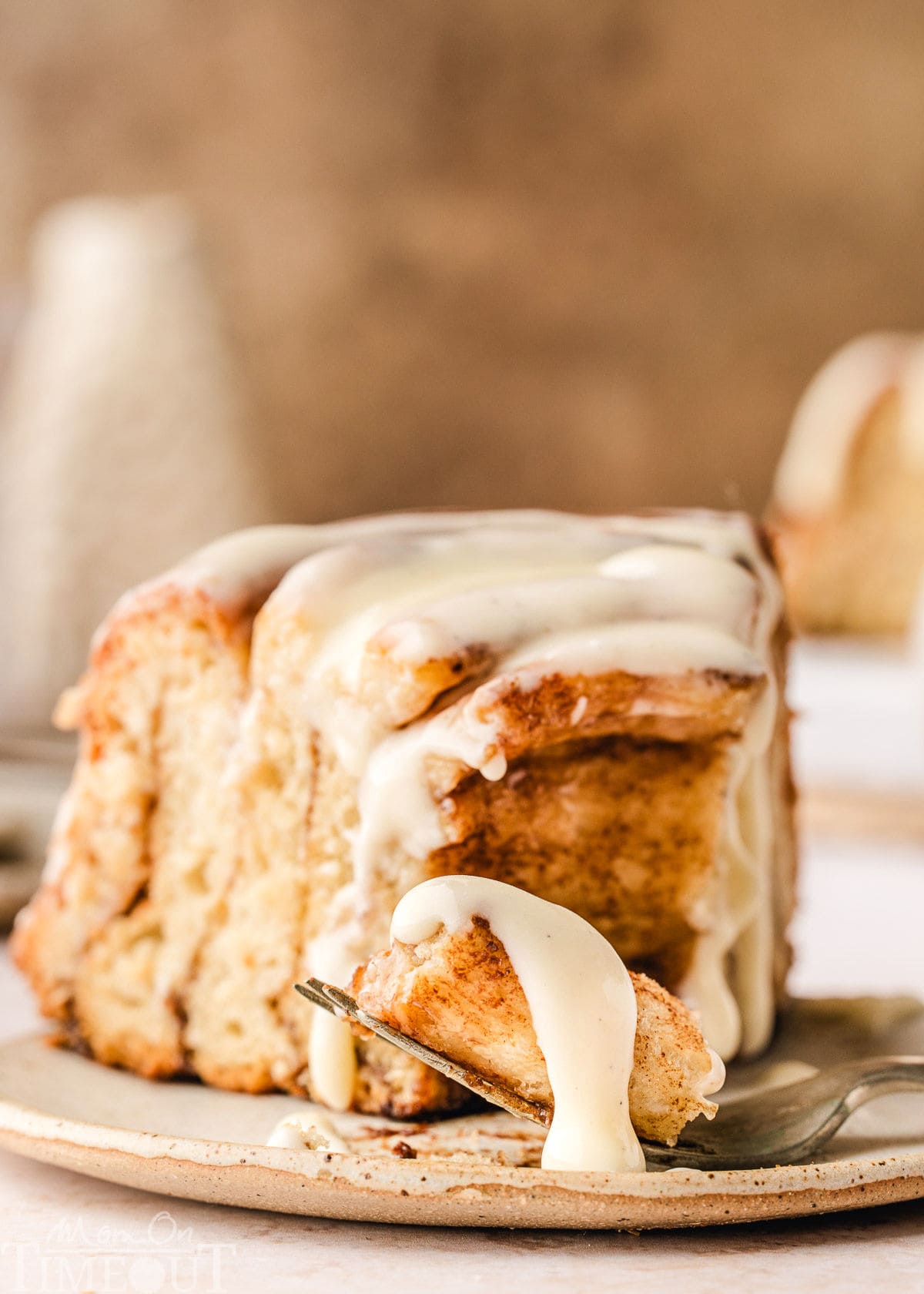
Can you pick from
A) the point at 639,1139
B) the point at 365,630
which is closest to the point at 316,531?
the point at 365,630

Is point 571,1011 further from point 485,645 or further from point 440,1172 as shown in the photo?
point 485,645

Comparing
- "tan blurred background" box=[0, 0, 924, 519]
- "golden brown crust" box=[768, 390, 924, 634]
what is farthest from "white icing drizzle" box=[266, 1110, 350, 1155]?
"tan blurred background" box=[0, 0, 924, 519]

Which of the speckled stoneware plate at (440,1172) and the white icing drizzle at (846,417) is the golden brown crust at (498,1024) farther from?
the white icing drizzle at (846,417)

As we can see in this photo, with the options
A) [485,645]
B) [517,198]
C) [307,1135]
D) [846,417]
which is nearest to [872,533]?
[846,417]

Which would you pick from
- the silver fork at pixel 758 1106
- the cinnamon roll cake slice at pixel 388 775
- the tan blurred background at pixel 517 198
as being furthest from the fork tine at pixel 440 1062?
the tan blurred background at pixel 517 198

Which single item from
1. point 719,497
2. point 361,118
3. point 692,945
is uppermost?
point 361,118

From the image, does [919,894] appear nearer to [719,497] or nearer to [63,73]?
[719,497]

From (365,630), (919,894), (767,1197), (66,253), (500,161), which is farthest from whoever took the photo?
(500,161)
